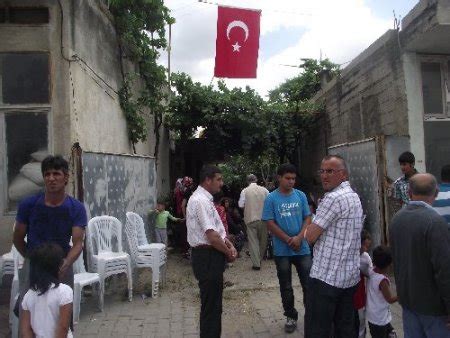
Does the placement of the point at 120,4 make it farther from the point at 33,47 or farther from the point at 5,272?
the point at 5,272

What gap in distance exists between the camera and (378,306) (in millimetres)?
3723

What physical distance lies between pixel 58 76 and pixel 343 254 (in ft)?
15.6

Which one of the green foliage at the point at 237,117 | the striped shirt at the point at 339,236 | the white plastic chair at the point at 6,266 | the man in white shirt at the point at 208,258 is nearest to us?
the striped shirt at the point at 339,236

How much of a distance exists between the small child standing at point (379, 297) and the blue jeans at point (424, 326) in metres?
0.53

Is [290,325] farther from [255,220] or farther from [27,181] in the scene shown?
[27,181]

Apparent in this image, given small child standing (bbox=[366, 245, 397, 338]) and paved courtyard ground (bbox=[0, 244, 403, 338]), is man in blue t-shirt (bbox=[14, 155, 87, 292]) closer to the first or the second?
paved courtyard ground (bbox=[0, 244, 403, 338])

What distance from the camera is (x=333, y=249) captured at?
3.38 meters

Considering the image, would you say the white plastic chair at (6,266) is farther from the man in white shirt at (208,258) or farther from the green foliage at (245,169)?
the green foliage at (245,169)

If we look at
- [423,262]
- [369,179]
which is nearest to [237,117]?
[369,179]

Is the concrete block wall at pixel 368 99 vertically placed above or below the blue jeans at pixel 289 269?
above

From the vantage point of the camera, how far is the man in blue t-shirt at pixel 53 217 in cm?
358

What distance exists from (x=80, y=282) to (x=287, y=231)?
2509mm

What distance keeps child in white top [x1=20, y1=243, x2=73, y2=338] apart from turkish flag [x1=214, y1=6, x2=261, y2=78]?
6.34 m

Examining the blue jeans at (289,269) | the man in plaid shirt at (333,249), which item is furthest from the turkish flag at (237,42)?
the man in plaid shirt at (333,249)
